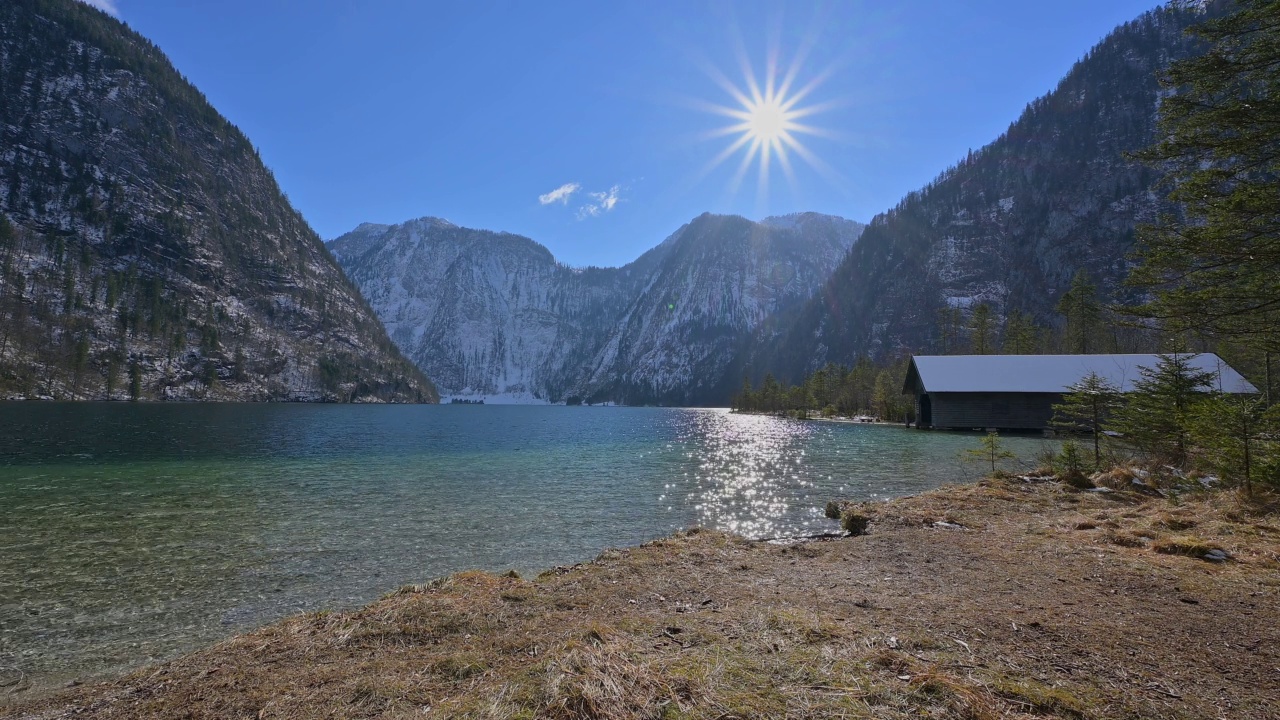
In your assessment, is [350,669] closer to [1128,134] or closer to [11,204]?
[11,204]

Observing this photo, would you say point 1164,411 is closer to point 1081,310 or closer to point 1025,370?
point 1025,370

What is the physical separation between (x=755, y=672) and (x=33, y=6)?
302 meters

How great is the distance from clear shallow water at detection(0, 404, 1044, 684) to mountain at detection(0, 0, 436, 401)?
121050mm

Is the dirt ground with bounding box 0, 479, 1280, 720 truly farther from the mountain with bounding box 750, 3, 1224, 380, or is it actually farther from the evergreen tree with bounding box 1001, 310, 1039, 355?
the mountain with bounding box 750, 3, 1224, 380

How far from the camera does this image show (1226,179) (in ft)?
28.7

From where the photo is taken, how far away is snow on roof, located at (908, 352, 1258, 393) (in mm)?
52781

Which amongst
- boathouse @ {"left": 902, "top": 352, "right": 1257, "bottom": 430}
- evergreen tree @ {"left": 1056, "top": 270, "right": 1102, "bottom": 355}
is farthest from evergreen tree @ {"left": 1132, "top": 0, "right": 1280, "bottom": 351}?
evergreen tree @ {"left": 1056, "top": 270, "right": 1102, "bottom": 355}

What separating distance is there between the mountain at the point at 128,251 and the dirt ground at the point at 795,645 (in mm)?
152394

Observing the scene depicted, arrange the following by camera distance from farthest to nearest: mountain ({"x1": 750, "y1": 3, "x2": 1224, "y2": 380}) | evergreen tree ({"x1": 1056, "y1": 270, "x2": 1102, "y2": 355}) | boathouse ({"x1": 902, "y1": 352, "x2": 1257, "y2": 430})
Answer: mountain ({"x1": 750, "y1": 3, "x2": 1224, "y2": 380}), evergreen tree ({"x1": 1056, "y1": 270, "x2": 1102, "y2": 355}), boathouse ({"x1": 902, "y1": 352, "x2": 1257, "y2": 430})

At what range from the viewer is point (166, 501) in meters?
18.3

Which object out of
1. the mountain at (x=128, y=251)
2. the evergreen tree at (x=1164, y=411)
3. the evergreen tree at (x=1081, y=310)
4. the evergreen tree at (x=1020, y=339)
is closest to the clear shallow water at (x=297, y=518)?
the evergreen tree at (x=1164, y=411)

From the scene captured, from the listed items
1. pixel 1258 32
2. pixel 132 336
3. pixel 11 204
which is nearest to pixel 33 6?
pixel 11 204

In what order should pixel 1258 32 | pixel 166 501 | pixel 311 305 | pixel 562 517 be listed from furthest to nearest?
pixel 311 305
pixel 166 501
pixel 562 517
pixel 1258 32

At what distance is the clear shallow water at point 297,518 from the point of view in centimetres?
899
